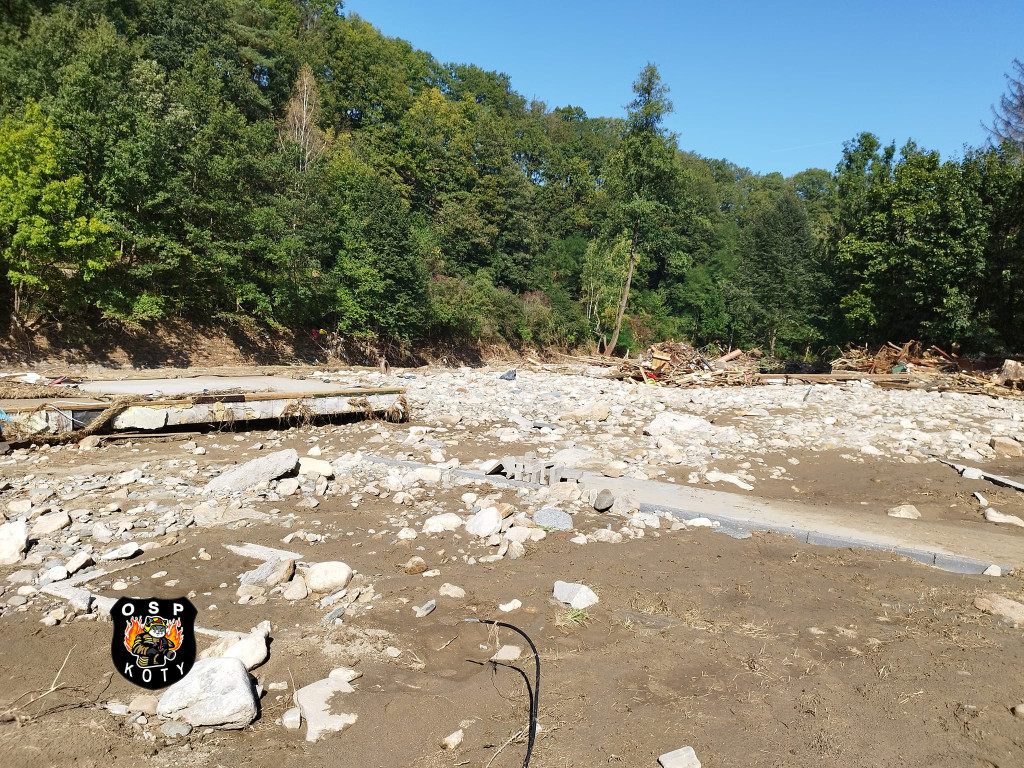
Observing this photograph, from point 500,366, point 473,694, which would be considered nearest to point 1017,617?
point 473,694

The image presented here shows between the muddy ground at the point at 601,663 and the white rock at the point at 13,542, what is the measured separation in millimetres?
201

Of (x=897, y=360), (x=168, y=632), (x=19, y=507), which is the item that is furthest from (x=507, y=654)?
(x=897, y=360)

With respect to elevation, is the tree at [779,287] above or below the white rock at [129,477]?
above

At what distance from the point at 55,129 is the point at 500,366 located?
18697mm

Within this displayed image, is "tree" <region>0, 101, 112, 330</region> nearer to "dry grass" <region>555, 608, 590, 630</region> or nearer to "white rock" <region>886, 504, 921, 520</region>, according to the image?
"dry grass" <region>555, 608, 590, 630</region>

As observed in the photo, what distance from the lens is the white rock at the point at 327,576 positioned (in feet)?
13.9

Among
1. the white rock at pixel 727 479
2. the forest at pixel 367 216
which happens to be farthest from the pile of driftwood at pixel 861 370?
the white rock at pixel 727 479

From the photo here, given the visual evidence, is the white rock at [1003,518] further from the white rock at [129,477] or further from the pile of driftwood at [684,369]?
the pile of driftwood at [684,369]

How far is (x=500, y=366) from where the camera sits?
94.3 ft

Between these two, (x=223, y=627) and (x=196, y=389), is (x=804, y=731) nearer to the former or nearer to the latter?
(x=223, y=627)

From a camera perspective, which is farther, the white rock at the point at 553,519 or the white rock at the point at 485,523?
the white rock at the point at 553,519

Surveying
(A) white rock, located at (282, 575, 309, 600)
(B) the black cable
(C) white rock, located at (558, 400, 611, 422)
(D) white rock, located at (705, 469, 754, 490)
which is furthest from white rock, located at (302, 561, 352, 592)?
(C) white rock, located at (558, 400, 611, 422)

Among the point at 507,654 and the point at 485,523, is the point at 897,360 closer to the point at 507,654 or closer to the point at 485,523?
the point at 485,523

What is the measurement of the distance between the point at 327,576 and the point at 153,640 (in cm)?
113
